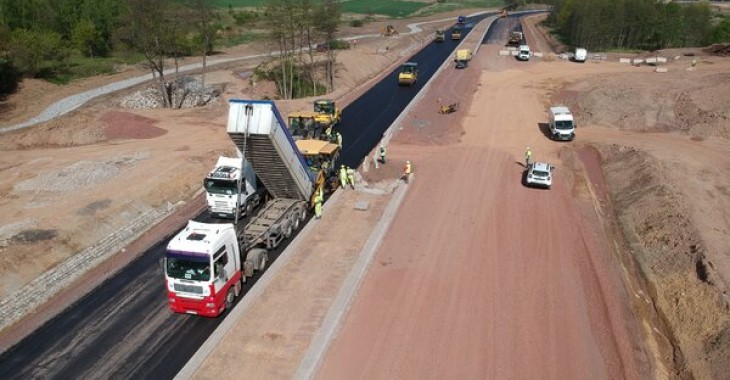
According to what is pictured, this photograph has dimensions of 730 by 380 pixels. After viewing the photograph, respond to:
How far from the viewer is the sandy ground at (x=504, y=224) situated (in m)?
16.9

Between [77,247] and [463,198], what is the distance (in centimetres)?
1887

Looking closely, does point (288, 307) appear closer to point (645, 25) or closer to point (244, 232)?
point (244, 232)

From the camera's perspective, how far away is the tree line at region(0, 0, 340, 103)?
47406 mm

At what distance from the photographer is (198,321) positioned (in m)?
18.2

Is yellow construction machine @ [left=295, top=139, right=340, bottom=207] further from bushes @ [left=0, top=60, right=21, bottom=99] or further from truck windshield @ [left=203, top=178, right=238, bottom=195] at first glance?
bushes @ [left=0, top=60, right=21, bottom=99]

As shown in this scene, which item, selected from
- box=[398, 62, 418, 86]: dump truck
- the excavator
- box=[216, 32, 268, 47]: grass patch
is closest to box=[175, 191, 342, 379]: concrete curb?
the excavator

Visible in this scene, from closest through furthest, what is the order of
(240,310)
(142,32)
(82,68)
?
1. (240,310)
2. (142,32)
3. (82,68)

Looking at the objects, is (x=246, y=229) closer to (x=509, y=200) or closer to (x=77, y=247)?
(x=77, y=247)

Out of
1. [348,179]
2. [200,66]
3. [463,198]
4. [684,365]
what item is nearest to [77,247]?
[348,179]

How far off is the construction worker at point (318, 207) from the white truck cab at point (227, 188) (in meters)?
3.34

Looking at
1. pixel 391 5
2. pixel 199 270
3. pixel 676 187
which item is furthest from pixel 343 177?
pixel 391 5

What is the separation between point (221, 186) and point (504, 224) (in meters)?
13.6

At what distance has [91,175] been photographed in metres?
29.6

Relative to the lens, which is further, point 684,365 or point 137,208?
point 137,208
